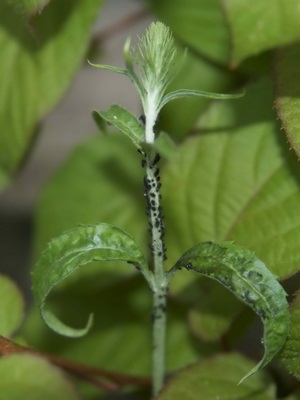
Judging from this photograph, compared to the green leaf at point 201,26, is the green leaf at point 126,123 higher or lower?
lower

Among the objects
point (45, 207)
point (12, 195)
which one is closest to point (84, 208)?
point (45, 207)

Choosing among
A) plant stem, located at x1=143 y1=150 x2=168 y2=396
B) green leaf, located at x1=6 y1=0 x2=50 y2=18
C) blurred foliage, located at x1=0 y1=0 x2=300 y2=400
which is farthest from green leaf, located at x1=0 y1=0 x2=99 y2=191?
→ plant stem, located at x1=143 y1=150 x2=168 y2=396

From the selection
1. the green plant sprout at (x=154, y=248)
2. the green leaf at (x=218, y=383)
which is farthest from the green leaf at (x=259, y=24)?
the green leaf at (x=218, y=383)

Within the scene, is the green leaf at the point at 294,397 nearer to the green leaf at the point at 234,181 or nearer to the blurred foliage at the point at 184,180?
the blurred foliage at the point at 184,180

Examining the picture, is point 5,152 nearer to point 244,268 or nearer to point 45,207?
point 45,207

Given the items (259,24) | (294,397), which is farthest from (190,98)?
(294,397)
